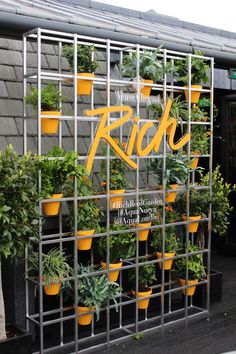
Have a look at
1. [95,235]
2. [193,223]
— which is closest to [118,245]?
[95,235]

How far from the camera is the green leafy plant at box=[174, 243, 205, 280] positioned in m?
5.44

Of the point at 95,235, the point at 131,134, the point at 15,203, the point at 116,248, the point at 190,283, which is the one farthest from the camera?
the point at 190,283

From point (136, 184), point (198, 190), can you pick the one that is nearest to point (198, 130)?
point (198, 190)

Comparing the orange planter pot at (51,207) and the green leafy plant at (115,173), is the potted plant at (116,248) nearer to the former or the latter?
the green leafy plant at (115,173)

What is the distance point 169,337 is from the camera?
4.95 m

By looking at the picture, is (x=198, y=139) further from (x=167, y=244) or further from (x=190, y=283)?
(x=190, y=283)

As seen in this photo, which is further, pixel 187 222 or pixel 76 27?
pixel 187 222

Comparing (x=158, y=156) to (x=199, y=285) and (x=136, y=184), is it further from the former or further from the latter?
(x=199, y=285)

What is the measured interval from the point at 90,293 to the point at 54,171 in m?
1.21

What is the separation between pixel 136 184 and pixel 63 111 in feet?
3.36

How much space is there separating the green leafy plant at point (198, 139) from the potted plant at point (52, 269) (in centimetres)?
201

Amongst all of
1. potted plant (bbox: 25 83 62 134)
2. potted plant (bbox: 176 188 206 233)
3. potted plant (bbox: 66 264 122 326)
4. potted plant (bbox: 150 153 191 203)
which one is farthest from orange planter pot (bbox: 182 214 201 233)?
potted plant (bbox: 25 83 62 134)

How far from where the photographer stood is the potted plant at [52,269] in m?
4.21

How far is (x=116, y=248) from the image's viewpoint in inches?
190
